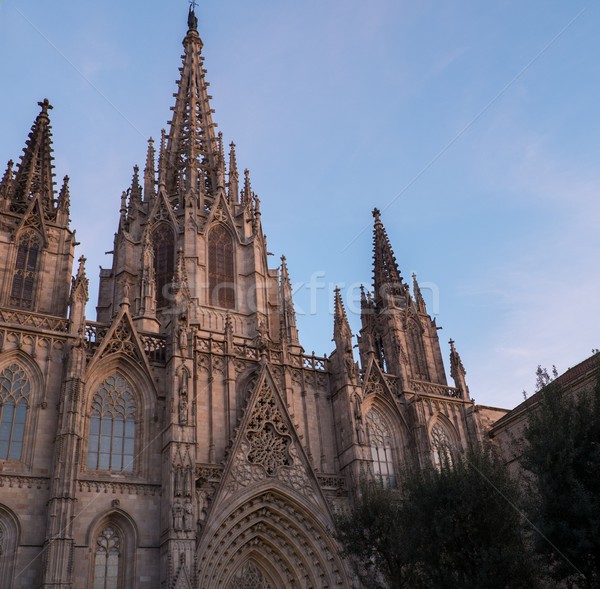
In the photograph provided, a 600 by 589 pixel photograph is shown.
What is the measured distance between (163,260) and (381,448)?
1479cm

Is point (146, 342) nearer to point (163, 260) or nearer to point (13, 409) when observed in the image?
point (13, 409)

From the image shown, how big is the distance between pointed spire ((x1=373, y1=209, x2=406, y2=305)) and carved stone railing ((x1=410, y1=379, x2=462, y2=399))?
5.92 metres

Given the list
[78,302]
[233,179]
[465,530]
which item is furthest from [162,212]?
[465,530]

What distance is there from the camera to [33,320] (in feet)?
81.0

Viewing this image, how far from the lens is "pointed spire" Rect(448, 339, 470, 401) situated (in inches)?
1320

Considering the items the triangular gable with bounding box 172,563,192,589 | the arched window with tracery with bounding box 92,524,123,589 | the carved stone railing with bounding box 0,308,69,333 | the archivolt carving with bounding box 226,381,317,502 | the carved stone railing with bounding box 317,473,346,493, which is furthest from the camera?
the carved stone railing with bounding box 317,473,346,493

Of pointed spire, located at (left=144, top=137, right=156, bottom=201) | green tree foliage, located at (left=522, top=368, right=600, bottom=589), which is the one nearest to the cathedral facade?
pointed spire, located at (left=144, top=137, right=156, bottom=201)

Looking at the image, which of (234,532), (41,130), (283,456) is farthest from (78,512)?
(41,130)

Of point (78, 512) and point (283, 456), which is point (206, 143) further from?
point (78, 512)

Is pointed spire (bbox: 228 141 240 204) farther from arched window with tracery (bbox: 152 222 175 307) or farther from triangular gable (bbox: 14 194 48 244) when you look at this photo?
triangular gable (bbox: 14 194 48 244)

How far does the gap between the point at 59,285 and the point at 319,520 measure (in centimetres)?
1397

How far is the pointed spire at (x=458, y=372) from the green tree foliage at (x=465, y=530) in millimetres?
13645

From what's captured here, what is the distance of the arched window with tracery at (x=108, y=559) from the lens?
21.4 meters

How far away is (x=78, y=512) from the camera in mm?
21531
